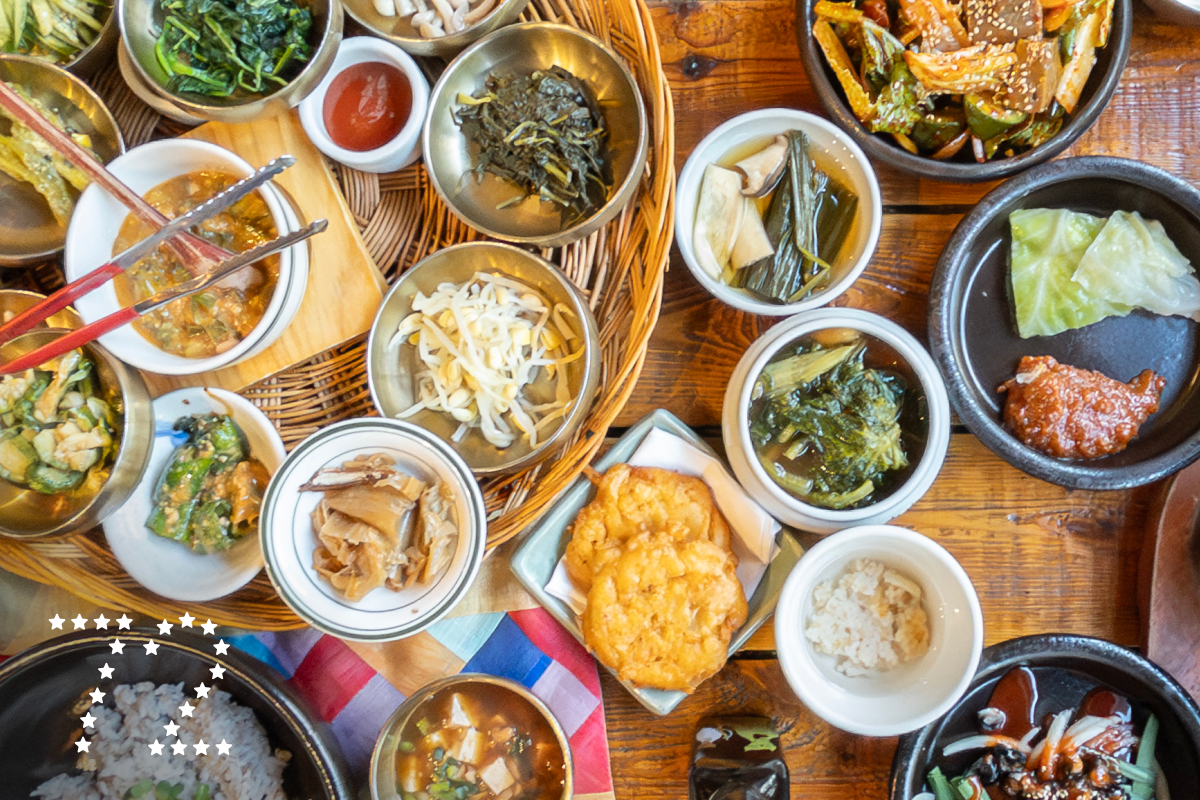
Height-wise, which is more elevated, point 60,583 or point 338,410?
point 338,410

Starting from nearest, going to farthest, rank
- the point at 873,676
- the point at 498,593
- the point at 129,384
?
the point at 129,384
the point at 873,676
the point at 498,593

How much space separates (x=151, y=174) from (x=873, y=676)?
2.09 metres

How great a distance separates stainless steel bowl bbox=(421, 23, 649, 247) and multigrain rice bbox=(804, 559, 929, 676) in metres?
1.06

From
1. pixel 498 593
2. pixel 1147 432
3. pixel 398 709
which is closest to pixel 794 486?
pixel 498 593

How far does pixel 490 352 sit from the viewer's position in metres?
1.89

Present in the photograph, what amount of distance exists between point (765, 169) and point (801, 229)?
0.56 feet

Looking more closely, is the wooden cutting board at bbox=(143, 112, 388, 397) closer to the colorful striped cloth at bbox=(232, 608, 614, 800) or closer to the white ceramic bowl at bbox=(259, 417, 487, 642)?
the white ceramic bowl at bbox=(259, 417, 487, 642)

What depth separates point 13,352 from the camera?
6.09 feet

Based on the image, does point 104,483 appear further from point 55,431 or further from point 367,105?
point 367,105

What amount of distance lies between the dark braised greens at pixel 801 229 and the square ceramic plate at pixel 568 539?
1.36ft

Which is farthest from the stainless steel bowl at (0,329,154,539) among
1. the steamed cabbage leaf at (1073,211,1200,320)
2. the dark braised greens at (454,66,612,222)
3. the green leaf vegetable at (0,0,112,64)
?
the steamed cabbage leaf at (1073,211,1200,320)

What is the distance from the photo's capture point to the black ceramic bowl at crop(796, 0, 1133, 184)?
1.85 meters

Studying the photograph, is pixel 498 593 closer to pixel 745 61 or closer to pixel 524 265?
pixel 524 265

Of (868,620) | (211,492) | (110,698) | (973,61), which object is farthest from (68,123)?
(868,620)
